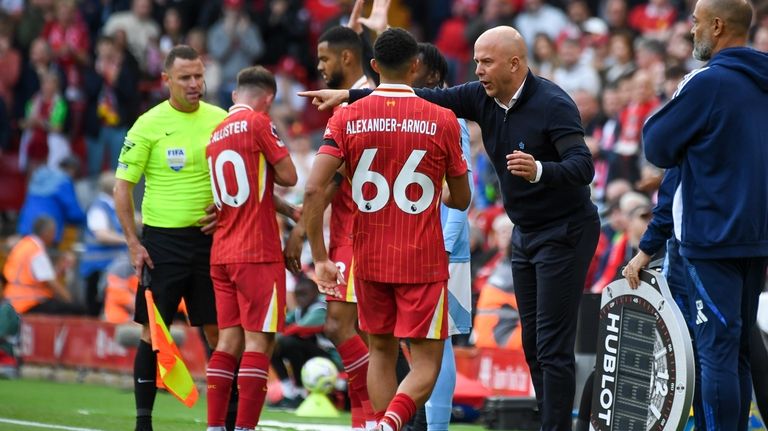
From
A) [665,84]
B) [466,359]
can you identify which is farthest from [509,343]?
[665,84]

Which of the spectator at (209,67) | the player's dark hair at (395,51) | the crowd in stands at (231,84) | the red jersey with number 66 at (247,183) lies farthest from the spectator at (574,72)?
the player's dark hair at (395,51)

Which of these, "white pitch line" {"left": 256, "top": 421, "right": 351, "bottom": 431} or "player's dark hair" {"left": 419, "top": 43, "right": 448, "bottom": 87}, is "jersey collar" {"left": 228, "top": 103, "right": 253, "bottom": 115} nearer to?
"player's dark hair" {"left": 419, "top": 43, "right": 448, "bottom": 87}

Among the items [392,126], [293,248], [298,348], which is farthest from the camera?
[298,348]

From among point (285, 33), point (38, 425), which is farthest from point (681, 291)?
point (285, 33)

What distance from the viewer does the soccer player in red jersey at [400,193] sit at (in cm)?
759

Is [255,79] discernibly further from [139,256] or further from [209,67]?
[209,67]

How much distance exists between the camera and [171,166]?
9352 mm

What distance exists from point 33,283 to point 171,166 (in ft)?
24.2

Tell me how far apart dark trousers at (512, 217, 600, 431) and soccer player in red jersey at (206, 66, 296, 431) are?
1.66 m

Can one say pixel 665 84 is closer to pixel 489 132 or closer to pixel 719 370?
pixel 489 132

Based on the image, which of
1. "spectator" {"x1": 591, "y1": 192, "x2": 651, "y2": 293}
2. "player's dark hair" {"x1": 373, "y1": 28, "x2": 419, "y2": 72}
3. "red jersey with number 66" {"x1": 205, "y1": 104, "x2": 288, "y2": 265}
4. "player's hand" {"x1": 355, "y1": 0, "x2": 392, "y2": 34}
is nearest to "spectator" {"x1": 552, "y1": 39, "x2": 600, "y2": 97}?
"spectator" {"x1": 591, "y1": 192, "x2": 651, "y2": 293}

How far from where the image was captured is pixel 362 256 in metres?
7.73

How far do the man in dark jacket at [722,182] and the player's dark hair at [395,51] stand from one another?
1400 millimetres

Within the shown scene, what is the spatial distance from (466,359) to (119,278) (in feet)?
15.3
